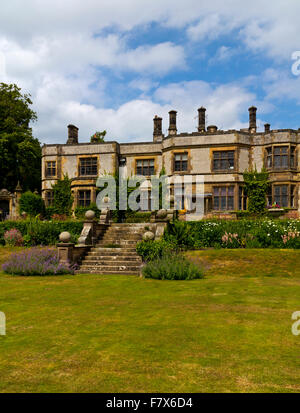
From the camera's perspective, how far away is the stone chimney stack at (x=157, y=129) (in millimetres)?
34281

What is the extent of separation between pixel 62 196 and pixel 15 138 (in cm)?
999

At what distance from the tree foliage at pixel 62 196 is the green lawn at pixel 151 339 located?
23499mm

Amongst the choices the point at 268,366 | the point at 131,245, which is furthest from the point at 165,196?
the point at 268,366

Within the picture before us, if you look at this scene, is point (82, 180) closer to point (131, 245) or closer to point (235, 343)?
point (131, 245)

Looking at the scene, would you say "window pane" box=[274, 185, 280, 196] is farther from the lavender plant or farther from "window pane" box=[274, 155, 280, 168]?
the lavender plant

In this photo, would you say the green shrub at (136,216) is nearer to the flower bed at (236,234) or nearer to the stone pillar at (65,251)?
the flower bed at (236,234)

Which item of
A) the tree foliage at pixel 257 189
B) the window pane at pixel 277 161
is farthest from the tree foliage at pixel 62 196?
the window pane at pixel 277 161

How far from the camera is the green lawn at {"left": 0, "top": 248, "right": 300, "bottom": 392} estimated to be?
358 cm

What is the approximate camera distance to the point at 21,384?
355cm

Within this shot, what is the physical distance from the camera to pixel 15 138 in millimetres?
37469

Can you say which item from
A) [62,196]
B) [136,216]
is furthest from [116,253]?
[62,196]

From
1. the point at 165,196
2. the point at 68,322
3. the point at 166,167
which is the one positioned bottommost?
the point at 68,322

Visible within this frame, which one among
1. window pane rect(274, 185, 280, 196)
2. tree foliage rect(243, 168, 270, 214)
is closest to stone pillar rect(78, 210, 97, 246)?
tree foliage rect(243, 168, 270, 214)

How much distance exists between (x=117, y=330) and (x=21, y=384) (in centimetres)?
207
